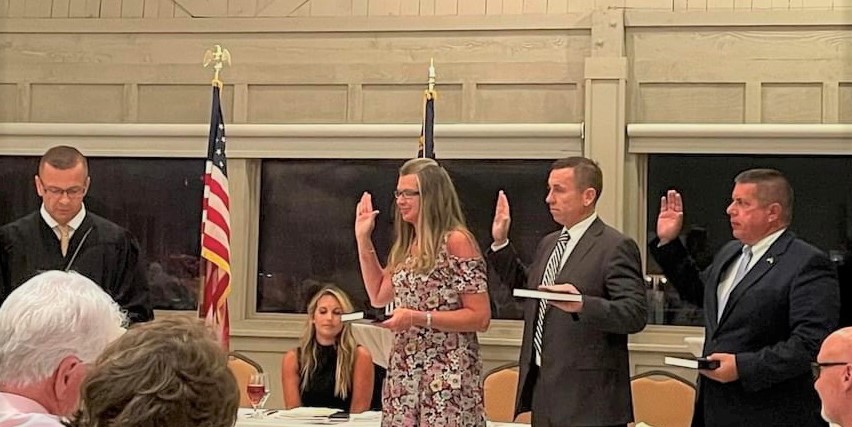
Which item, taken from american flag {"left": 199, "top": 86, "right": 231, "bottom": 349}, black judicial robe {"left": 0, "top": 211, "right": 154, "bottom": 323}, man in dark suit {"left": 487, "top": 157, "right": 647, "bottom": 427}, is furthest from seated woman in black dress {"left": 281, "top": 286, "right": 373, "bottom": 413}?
man in dark suit {"left": 487, "top": 157, "right": 647, "bottom": 427}

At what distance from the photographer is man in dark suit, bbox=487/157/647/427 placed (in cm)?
348

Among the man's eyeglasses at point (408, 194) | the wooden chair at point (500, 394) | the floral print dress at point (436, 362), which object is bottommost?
the wooden chair at point (500, 394)

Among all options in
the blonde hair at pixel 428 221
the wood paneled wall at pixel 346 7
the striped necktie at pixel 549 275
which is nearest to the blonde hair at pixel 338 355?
the blonde hair at pixel 428 221

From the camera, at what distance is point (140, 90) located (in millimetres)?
6227

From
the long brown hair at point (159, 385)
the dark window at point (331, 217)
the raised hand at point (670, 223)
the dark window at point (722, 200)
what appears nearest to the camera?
the long brown hair at point (159, 385)

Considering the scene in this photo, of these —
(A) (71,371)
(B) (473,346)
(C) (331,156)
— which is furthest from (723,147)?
(A) (71,371)

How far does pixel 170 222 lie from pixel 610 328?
353cm

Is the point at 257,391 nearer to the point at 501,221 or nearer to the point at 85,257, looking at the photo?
the point at 85,257

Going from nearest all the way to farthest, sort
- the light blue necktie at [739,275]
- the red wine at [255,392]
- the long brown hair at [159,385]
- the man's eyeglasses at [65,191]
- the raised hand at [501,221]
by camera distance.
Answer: the long brown hair at [159,385] → the light blue necktie at [739,275] → the red wine at [255,392] → the man's eyeglasses at [65,191] → the raised hand at [501,221]

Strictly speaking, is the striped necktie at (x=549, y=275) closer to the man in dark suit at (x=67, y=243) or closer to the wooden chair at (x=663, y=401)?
the wooden chair at (x=663, y=401)

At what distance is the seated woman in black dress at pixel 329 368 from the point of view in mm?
4734

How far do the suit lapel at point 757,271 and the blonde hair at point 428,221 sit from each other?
0.90 m

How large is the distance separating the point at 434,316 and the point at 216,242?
1.93 metres

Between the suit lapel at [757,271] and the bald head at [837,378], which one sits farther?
the suit lapel at [757,271]
